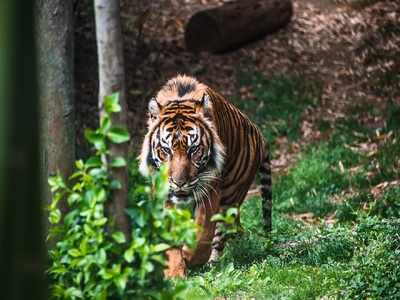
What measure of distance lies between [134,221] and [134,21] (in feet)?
37.0

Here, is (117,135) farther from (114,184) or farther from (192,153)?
(192,153)

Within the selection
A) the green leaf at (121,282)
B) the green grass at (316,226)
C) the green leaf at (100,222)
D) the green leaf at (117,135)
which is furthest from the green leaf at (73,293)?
the green leaf at (117,135)

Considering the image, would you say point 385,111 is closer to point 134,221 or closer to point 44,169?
point 44,169

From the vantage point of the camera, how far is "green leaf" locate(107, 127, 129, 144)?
4789 millimetres

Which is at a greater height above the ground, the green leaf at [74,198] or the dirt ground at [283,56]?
the dirt ground at [283,56]

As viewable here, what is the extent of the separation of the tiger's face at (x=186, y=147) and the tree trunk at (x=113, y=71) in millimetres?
3273

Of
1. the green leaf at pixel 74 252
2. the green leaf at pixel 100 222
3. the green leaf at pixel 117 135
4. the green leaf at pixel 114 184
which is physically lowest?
the green leaf at pixel 74 252

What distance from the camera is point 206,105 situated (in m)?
8.48

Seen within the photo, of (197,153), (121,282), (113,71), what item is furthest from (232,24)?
(121,282)

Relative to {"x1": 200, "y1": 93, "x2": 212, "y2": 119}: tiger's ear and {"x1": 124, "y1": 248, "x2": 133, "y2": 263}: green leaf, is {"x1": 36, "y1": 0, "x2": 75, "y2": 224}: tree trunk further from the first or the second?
{"x1": 124, "y1": 248, "x2": 133, "y2": 263}: green leaf

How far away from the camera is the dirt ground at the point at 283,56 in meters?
14.2

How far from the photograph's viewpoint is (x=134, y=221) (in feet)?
16.3

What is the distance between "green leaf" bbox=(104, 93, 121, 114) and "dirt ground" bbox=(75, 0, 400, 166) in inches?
327

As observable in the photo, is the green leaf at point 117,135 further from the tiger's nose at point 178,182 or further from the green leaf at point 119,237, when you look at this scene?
the tiger's nose at point 178,182
